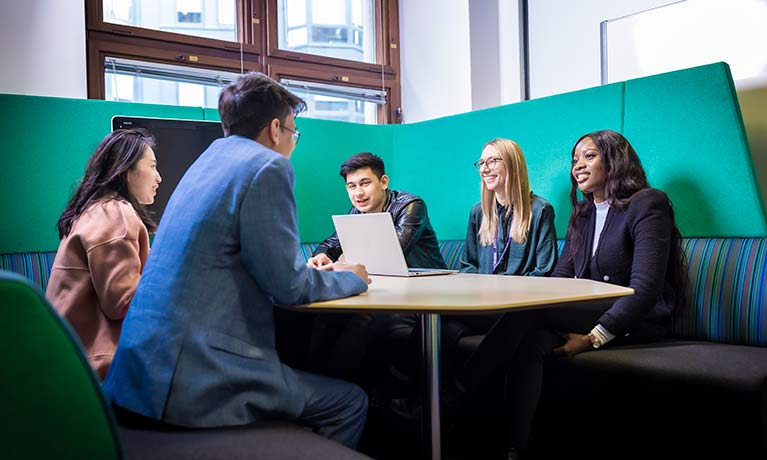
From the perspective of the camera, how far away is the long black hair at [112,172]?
224cm

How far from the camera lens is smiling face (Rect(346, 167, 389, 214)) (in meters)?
3.41

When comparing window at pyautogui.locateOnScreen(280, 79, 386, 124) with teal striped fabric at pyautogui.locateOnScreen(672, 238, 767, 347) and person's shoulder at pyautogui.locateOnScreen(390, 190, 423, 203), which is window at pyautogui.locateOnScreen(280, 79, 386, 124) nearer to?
person's shoulder at pyautogui.locateOnScreen(390, 190, 423, 203)

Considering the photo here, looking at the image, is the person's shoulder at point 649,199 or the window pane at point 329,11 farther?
the window pane at point 329,11

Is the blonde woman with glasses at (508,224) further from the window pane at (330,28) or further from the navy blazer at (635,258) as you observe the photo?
the window pane at (330,28)

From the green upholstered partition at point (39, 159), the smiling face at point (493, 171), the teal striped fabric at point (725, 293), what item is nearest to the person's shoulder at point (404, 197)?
the smiling face at point (493, 171)

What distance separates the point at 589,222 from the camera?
9.60 ft

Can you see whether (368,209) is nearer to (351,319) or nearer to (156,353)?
(351,319)

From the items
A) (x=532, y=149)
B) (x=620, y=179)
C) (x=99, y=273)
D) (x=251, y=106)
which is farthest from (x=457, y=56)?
(x=99, y=273)

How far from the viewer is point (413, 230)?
3209mm

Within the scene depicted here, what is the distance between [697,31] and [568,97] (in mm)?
808

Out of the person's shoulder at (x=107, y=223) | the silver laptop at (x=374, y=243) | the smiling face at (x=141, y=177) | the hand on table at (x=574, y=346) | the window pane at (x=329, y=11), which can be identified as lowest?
the hand on table at (x=574, y=346)

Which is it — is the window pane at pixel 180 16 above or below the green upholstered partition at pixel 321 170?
above

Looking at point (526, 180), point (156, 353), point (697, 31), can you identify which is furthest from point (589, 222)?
point (156, 353)

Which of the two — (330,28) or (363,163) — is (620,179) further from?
(330,28)
